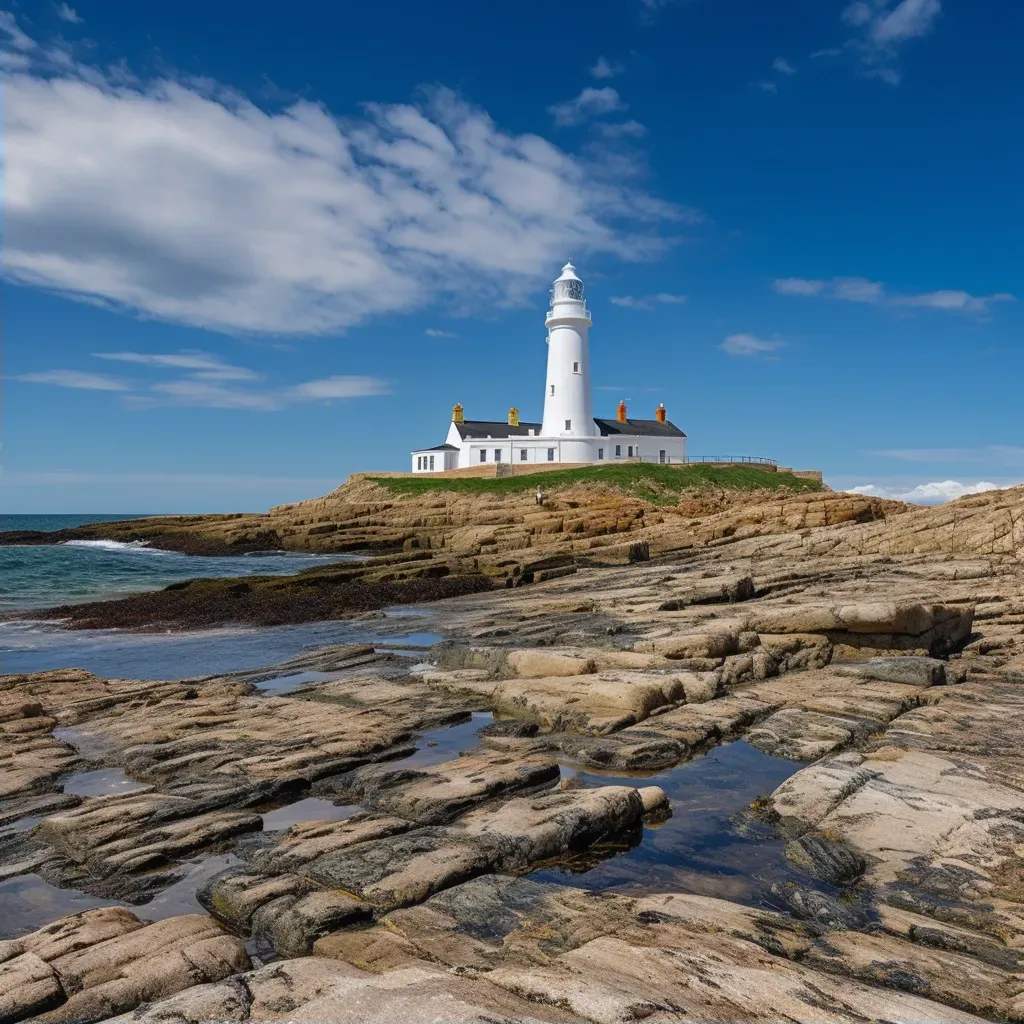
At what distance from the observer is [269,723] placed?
1218 centimetres

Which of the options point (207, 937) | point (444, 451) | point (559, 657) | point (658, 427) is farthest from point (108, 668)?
point (658, 427)

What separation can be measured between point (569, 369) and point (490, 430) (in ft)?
39.6

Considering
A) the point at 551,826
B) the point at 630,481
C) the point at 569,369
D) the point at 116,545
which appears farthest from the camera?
the point at 569,369

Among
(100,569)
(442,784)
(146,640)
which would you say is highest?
(100,569)

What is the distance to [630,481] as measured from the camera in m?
71.3

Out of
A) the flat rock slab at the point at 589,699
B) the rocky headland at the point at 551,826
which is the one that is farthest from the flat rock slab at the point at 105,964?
the flat rock slab at the point at 589,699

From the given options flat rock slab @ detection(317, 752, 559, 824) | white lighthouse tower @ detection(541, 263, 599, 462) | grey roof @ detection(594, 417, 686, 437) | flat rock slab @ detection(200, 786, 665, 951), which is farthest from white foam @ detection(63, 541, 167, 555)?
flat rock slab @ detection(200, 786, 665, 951)

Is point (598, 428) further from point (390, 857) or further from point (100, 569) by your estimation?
point (390, 857)

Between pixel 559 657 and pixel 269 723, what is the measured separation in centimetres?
520

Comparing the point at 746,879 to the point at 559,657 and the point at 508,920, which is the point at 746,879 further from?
the point at 559,657

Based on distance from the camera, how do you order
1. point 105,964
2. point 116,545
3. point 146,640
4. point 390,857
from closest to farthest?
1. point 105,964
2. point 390,857
3. point 146,640
4. point 116,545

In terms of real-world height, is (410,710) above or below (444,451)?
below

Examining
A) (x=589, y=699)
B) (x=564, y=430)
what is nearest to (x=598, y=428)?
(x=564, y=430)

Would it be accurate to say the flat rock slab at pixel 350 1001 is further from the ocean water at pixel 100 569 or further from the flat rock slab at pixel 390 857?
the ocean water at pixel 100 569
